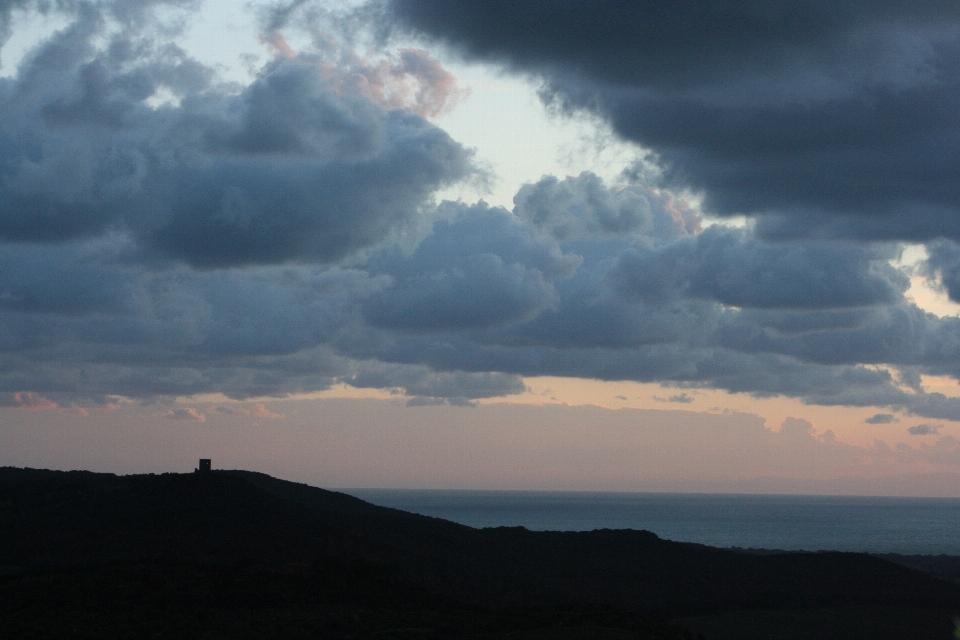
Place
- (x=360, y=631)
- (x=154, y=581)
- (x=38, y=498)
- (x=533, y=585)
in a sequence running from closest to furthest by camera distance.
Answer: (x=360, y=631) → (x=154, y=581) → (x=533, y=585) → (x=38, y=498)

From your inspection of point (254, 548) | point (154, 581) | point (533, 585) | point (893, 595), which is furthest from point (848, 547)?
point (154, 581)

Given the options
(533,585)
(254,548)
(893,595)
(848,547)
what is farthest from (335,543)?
(848,547)

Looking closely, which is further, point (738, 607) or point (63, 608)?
point (738, 607)

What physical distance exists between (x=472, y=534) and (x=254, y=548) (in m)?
16.6

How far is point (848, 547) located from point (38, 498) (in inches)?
4569

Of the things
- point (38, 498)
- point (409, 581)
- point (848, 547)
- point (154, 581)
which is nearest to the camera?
point (154, 581)

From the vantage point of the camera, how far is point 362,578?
48375 millimetres

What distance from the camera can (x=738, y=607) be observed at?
182 ft

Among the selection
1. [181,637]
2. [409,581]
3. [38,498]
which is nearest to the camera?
[181,637]

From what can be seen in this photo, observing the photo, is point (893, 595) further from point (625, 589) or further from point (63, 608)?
point (63, 608)

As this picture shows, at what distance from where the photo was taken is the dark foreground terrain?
128ft

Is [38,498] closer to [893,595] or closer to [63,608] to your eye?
[63,608]

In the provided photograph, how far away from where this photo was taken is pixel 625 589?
58812mm

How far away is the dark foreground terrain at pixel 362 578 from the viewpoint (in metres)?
38.9
